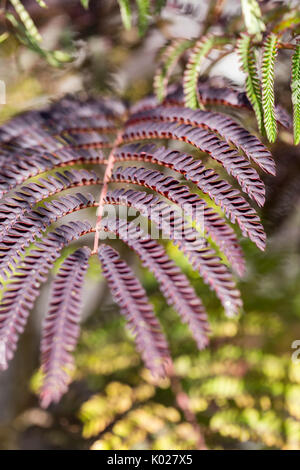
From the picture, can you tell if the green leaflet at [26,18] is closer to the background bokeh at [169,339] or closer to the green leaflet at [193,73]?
the background bokeh at [169,339]

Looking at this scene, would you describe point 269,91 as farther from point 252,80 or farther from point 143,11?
point 143,11

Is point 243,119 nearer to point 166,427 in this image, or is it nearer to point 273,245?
point 273,245

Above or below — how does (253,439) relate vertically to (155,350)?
below

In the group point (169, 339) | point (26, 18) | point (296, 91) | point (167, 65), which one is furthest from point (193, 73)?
point (169, 339)

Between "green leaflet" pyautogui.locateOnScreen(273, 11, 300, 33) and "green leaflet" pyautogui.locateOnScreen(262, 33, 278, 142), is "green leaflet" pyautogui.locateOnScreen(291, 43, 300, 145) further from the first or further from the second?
"green leaflet" pyautogui.locateOnScreen(273, 11, 300, 33)

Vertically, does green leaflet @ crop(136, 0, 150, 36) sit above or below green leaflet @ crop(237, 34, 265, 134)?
above

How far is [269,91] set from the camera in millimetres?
565

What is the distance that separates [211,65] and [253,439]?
37.3 inches

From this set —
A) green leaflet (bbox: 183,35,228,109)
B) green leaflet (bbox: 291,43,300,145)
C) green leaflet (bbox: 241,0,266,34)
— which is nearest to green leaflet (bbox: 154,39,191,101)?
green leaflet (bbox: 183,35,228,109)

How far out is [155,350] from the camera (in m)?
0.42

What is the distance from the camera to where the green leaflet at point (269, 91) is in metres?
0.56

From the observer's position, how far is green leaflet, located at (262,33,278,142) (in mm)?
556

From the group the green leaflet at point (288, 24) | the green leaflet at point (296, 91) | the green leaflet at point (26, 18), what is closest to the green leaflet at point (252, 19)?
the green leaflet at point (288, 24)
